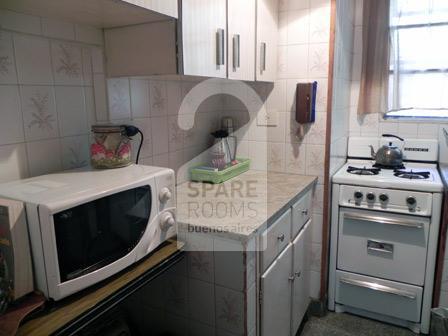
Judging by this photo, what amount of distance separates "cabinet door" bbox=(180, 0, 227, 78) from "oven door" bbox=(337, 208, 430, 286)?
1.23m

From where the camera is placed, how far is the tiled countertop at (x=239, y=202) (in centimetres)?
127

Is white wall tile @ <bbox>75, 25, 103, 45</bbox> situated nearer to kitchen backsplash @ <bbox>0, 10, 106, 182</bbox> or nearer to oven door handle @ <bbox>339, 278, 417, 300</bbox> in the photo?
kitchen backsplash @ <bbox>0, 10, 106, 182</bbox>

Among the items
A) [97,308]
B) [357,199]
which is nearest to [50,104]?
[97,308]

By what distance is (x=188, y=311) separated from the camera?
4.49ft

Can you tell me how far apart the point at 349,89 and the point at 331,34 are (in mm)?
703

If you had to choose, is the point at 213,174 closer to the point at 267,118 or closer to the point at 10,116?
the point at 267,118

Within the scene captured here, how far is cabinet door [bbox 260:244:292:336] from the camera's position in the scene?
4.59ft

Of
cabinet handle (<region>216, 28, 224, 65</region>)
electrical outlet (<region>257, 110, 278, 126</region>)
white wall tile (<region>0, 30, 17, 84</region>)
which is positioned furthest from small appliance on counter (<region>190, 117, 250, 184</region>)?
white wall tile (<region>0, 30, 17, 84</region>)

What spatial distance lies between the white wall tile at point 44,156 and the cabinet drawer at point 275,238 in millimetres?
806

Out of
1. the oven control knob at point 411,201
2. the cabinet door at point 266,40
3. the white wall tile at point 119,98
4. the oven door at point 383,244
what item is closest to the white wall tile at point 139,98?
the white wall tile at point 119,98

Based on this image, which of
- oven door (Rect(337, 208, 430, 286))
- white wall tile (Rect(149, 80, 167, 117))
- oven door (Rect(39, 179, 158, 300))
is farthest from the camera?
oven door (Rect(337, 208, 430, 286))

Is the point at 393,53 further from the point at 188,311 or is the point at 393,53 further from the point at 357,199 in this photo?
the point at 188,311

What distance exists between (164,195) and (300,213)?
91 centimetres

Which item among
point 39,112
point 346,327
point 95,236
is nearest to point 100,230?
point 95,236
